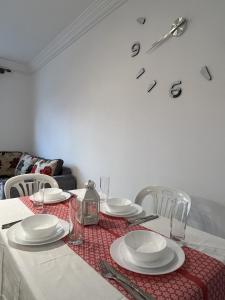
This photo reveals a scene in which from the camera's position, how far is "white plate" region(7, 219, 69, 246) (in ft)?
3.01

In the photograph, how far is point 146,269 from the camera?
771mm

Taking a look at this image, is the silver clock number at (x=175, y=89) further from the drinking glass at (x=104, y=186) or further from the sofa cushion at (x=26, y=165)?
the sofa cushion at (x=26, y=165)

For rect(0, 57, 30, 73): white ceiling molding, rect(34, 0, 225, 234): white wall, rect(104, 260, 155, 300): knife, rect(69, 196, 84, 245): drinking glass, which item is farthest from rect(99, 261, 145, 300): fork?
rect(0, 57, 30, 73): white ceiling molding

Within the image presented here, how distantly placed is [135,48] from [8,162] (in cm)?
299

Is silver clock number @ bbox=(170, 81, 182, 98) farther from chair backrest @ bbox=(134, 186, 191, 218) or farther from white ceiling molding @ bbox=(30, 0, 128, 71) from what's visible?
white ceiling molding @ bbox=(30, 0, 128, 71)

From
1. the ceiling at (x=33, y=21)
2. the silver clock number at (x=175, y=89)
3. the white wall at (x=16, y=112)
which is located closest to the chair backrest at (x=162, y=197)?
the silver clock number at (x=175, y=89)

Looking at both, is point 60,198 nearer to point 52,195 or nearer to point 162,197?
point 52,195

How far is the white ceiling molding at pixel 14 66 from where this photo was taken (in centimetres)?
399

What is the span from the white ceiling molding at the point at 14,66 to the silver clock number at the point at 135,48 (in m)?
2.88

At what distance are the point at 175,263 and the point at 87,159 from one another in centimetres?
200

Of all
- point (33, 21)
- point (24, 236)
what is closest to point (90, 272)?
point (24, 236)

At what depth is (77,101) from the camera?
2891 millimetres

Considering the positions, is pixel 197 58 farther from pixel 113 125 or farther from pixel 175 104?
pixel 113 125

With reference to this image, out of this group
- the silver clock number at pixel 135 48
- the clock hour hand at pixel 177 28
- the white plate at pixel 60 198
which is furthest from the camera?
the silver clock number at pixel 135 48
